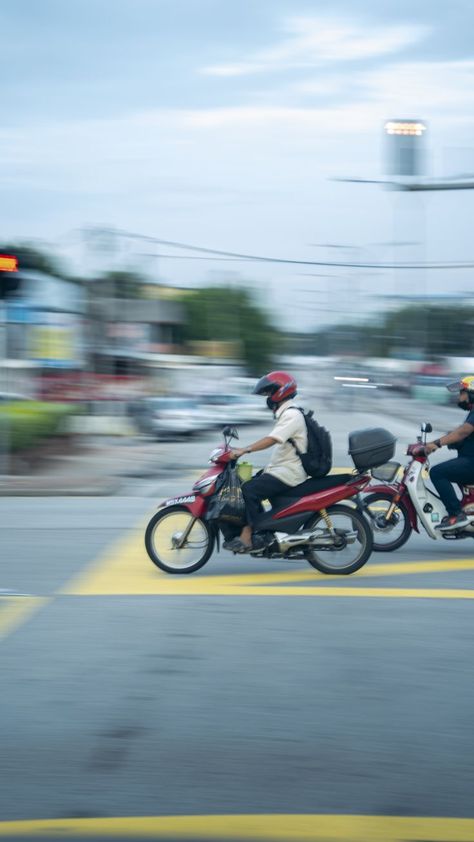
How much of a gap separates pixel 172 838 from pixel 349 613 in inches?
142

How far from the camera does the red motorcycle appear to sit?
8383 millimetres

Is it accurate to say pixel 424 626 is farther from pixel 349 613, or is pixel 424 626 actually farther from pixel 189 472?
pixel 189 472

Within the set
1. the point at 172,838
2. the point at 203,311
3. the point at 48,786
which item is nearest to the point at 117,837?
the point at 172,838

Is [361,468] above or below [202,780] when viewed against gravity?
above

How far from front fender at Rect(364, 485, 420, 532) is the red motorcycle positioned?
80 cm

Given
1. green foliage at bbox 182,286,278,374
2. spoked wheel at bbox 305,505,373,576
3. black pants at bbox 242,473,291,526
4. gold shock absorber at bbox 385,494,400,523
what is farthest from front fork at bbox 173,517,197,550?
green foliage at bbox 182,286,278,374

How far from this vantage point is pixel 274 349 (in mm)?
119938

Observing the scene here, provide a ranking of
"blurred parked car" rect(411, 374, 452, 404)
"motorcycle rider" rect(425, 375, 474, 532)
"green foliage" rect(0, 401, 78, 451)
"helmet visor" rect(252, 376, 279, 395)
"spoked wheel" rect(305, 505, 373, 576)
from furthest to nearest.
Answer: "blurred parked car" rect(411, 374, 452, 404), "green foliage" rect(0, 401, 78, 451), "motorcycle rider" rect(425, 375, 474, 532), "spoked wheel" rect(305, 505, 373, 576), "helmet visor" rect(252, 376, 279, 395)

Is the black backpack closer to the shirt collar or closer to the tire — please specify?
the shirt collar

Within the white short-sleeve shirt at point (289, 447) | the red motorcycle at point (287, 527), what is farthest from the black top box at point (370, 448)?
the white short-sleeve shirt at point (289, 447)

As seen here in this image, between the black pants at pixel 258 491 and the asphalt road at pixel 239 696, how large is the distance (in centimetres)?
53

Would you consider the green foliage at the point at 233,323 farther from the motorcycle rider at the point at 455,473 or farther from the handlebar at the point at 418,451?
the motorcycle rider at the point at 455,473

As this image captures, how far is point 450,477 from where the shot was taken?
9258 mm

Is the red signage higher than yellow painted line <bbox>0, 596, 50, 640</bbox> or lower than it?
higher
